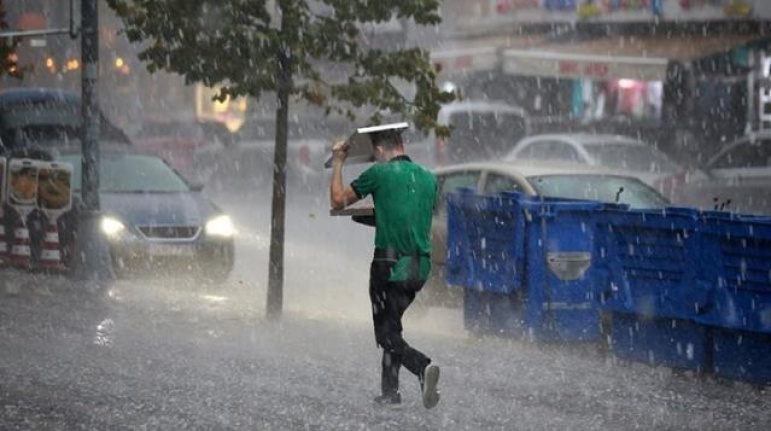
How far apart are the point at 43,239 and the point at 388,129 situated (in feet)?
29.0

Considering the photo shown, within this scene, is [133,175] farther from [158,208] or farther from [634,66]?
[634,66]

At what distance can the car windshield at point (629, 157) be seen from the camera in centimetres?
2355

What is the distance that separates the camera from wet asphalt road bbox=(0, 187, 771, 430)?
374 inches

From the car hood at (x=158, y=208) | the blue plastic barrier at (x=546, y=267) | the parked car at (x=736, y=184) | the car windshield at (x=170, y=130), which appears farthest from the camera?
the car windshield at (x=170, y=130)

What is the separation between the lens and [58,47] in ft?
205

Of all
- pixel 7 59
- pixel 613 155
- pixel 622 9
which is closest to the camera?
pixel 7 59

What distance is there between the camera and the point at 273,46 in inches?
531

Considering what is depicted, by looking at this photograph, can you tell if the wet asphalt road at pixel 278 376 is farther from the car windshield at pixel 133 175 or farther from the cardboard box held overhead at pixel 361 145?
the car windshield at pixel 133 175

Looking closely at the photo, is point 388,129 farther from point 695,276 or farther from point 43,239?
point 43,239

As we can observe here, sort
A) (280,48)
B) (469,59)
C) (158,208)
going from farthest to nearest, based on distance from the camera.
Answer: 1. (469,59)
2. (158,208)
3. (280,48)

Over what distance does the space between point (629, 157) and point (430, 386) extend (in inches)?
586

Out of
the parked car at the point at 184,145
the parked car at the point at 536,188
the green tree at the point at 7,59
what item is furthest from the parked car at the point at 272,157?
the parked car at the point at 536,188

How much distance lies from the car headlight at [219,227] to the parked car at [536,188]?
3220 mm

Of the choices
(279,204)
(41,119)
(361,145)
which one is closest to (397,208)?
(361,145)
